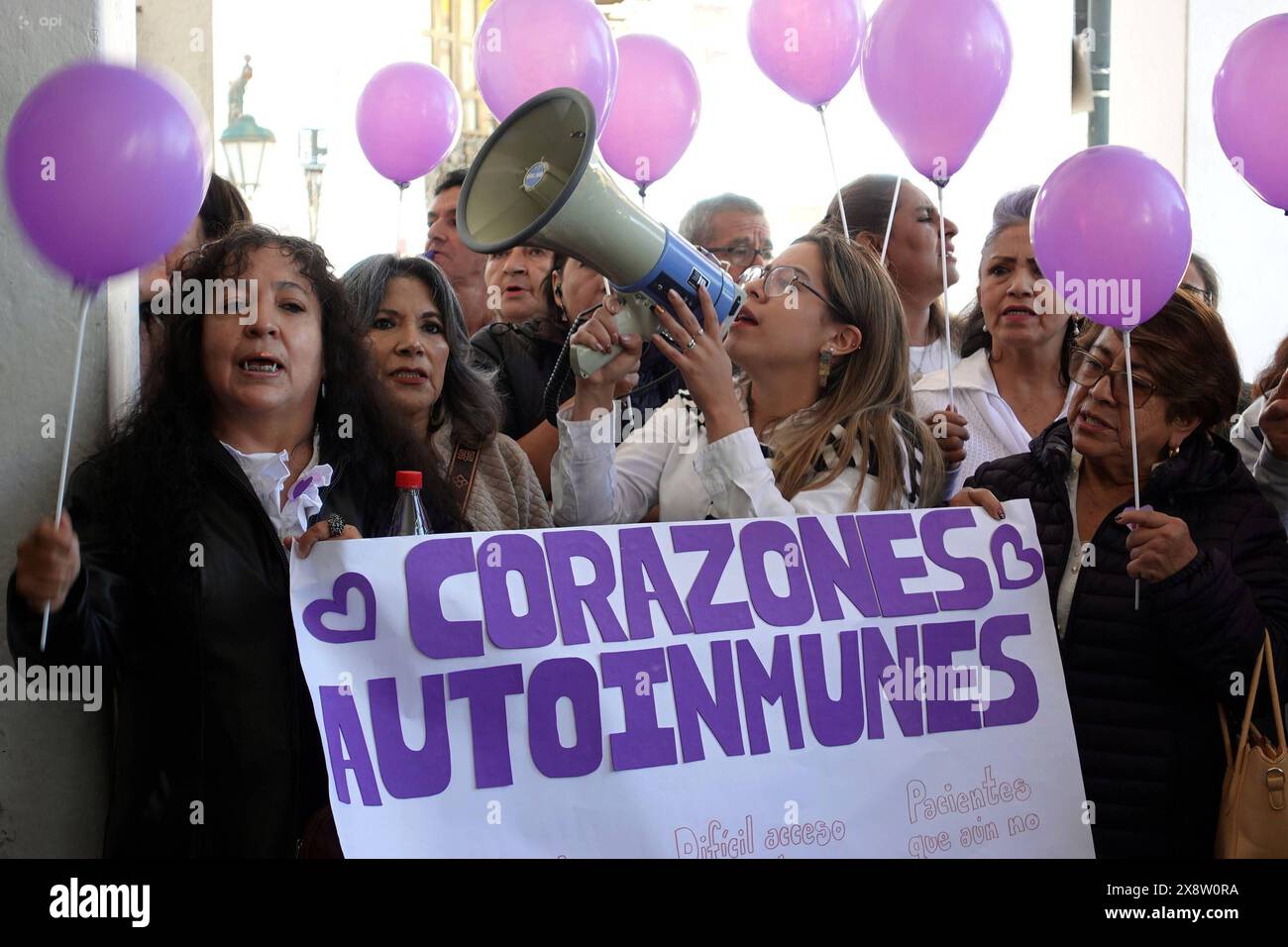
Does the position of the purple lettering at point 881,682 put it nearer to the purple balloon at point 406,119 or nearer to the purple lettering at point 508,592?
the purple lettering at point 508,592

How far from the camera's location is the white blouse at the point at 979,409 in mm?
3096

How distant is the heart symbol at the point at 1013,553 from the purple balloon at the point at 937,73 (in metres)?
0.93

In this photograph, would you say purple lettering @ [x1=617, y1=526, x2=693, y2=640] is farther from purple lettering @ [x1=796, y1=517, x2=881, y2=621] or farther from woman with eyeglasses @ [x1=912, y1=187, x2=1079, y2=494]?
woman with eyeglasses @ [x1=912, y1=187, x2=1079, y2=494]

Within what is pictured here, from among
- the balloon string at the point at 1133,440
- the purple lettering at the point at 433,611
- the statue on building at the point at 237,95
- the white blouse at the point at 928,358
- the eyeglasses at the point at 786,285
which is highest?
Answer: the statue on building at the point at 237,95

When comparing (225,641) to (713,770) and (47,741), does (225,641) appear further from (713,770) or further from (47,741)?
(713,770)

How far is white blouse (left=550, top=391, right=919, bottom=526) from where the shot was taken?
2.47 m

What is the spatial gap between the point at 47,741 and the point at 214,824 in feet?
1.45

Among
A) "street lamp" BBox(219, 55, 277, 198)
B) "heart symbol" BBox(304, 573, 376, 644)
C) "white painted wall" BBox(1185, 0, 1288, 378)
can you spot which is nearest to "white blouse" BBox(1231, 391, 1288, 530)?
"heart symbol" BBox(304, 573, 376, 644)

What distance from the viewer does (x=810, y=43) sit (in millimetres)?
3352

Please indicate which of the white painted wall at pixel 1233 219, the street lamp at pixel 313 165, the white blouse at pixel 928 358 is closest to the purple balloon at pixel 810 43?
the white blouse at pixel 928 358

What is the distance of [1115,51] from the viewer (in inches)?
295

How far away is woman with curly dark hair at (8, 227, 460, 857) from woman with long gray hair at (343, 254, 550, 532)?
440mm

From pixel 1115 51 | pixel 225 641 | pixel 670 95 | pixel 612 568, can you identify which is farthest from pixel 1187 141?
pixel 225 641

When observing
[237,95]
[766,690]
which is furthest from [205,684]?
[237,95]
